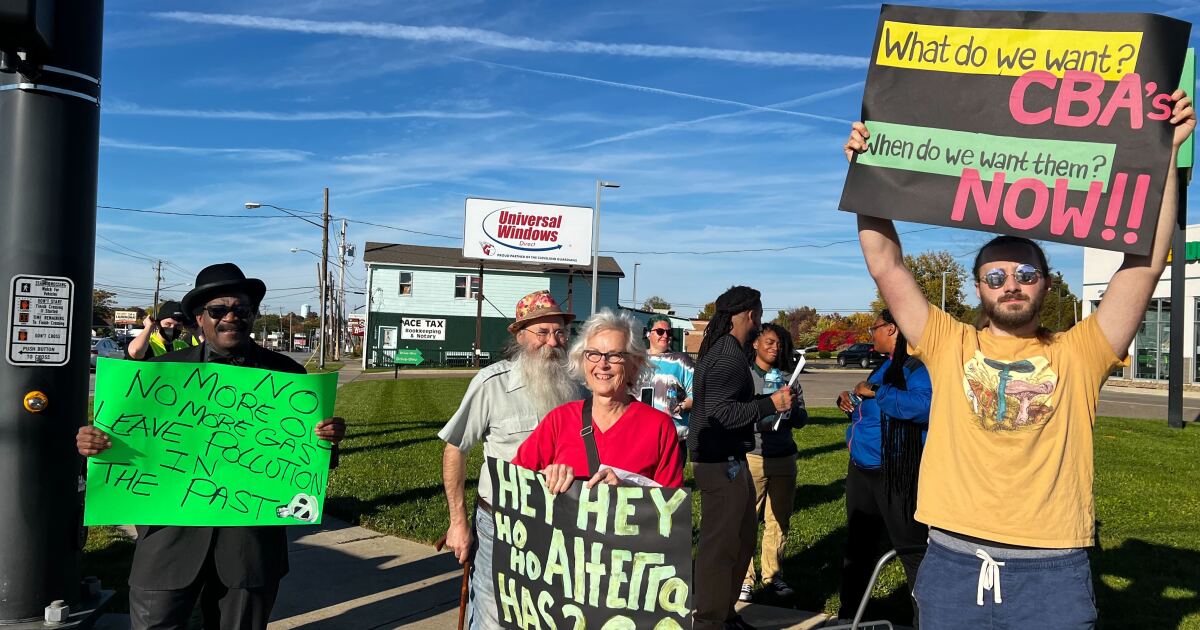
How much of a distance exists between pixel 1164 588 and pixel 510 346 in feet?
17.2

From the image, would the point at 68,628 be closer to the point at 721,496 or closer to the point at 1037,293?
the point at 721,496

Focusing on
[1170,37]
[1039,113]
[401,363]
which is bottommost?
[401,363]

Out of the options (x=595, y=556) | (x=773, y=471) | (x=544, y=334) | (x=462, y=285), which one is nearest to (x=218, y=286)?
(x=544, y=334)

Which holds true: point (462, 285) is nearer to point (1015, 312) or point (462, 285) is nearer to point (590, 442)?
point (590, 442)

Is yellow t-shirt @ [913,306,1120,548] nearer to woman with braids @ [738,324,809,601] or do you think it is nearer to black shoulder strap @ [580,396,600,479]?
black shoulder strap @ [580,396,600,479]

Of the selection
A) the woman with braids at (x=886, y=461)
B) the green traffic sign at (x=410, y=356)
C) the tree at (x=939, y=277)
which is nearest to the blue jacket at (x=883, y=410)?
the woman with braids at (x=886, y=461)

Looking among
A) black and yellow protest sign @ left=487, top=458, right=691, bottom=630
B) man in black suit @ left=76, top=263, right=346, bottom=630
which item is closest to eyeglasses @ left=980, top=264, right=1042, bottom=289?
black and yellow protest sign @ left=487, top=458, right=691, bottom=630

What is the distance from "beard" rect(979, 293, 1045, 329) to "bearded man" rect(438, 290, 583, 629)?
76.3 inches

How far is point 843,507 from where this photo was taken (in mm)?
8945

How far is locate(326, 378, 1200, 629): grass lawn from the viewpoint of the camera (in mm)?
5992

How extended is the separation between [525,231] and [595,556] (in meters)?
38.0

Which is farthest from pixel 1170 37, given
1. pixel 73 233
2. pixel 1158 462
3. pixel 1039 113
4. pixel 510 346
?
pixel 1158 462

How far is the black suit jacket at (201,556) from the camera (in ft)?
11.0

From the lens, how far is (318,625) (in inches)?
207
